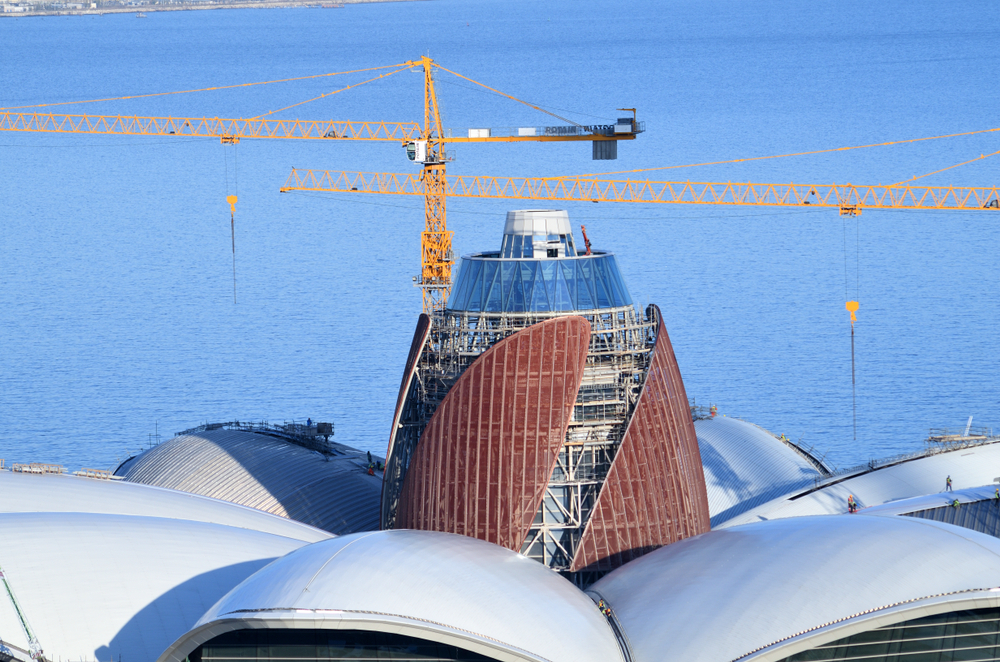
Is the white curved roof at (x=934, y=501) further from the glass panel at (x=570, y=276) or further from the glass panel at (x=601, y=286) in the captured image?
the glass panel at (x=570, y=276)

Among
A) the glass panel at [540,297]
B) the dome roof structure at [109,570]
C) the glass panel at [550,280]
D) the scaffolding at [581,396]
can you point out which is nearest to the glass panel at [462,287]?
the scaffolding at [581,396]

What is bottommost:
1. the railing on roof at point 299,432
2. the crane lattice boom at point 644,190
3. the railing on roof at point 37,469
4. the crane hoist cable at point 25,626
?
the crane hoist cable at point 25,626

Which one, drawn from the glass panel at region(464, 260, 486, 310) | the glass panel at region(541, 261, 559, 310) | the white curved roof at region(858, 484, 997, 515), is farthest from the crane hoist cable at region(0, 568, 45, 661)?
the white curved roof at region(858, 484, 997, 515)

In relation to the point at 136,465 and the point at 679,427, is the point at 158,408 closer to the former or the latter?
the point at 136,465

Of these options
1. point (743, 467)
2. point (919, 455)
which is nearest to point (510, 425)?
point (743, 467)

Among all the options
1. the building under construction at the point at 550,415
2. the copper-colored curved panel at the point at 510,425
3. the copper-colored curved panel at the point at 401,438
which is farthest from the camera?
the copper-colored curved panel at the point at 401,438

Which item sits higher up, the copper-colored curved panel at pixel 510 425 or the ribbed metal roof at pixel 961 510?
the copper-colored curved panel at pixel 510 425

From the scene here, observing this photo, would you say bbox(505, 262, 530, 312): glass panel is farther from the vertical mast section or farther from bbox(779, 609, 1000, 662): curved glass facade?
the vertical mast section

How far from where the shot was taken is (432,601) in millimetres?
35000

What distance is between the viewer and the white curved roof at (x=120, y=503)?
48.5 m

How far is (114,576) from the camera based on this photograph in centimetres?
4278

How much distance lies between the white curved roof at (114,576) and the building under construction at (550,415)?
21.1 feet

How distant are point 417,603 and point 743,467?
34977 mm

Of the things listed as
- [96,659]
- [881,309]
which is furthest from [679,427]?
[881,309]
